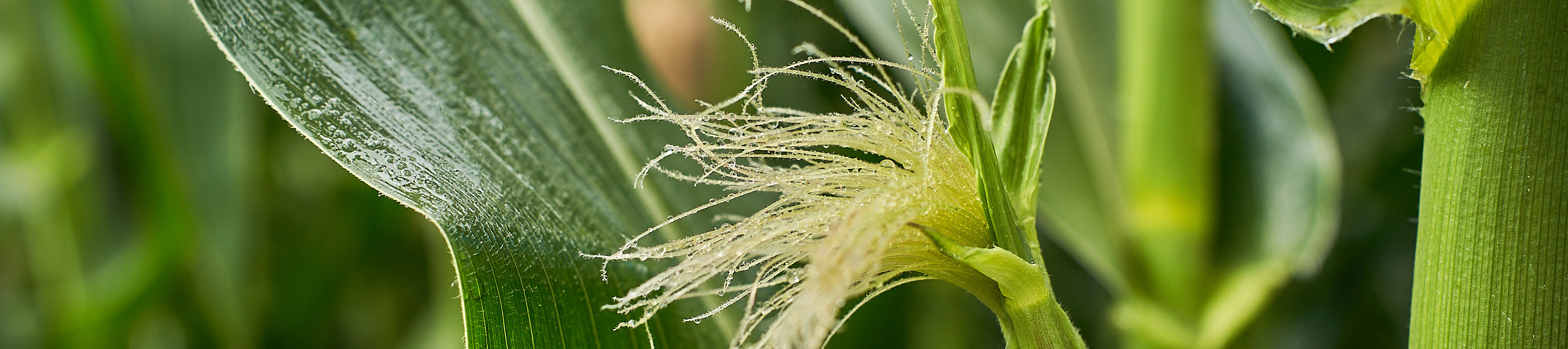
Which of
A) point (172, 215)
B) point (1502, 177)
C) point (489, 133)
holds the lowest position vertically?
point (1502, 177)

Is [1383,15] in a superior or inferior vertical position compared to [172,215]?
inferior

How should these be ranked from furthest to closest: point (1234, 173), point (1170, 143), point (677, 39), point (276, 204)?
point (276, 204) → point (677, 39) → point (1234, 173) → point (1170, 143)

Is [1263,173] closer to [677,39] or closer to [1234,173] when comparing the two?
[1234,173]

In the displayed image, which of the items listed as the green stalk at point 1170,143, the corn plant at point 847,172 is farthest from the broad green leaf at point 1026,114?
the green stalk at point 1170,143

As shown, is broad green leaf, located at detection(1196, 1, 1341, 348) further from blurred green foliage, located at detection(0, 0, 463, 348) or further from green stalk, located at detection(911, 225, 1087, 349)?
blurred green foliage, located at detection(0, 0, 463, 348)

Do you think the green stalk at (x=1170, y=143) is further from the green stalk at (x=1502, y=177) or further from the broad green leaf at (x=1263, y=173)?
the green stalk at (x=1502, y=177)

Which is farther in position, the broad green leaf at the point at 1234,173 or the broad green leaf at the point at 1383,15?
the broad green leaf at the point at 1234,173

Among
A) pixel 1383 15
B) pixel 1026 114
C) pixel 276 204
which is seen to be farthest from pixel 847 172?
pixel 276 204
